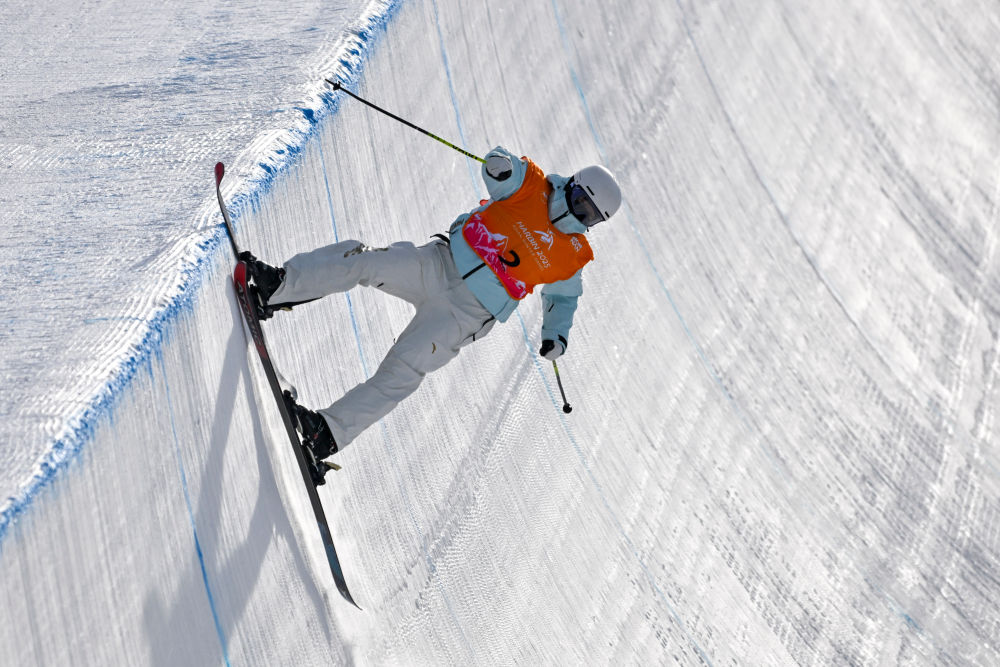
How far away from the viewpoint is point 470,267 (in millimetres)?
3549

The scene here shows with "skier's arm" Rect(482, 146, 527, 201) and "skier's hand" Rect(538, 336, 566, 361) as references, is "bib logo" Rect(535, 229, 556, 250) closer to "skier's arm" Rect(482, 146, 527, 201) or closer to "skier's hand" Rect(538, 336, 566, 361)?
"skier's arm" Rect(482, 146, 527, 201)

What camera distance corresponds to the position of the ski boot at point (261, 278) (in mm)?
3135

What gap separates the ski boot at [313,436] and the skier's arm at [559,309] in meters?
0.86

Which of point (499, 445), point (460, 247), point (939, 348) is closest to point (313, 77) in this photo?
point (460, 247)

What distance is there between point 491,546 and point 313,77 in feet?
6.06

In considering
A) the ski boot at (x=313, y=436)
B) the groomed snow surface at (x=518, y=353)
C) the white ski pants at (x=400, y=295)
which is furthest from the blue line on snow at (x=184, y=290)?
the ski boot at (x=313, y=436)

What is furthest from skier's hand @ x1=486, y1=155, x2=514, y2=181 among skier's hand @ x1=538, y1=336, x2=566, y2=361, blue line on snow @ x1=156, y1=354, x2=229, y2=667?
blue line on snow @ x1=156, y1=354, x2=229, y2=667

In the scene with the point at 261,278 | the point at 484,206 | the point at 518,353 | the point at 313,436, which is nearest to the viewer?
the point at 261,278

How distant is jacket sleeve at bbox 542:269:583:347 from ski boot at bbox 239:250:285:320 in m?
1.02

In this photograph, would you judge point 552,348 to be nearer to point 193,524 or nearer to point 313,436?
point 313,436

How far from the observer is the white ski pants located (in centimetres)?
324

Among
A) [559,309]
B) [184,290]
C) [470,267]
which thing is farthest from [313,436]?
[559,309]

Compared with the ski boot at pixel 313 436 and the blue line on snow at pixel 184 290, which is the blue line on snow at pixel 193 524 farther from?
the ski boot at pixel 313 436

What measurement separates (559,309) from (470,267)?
46cm
